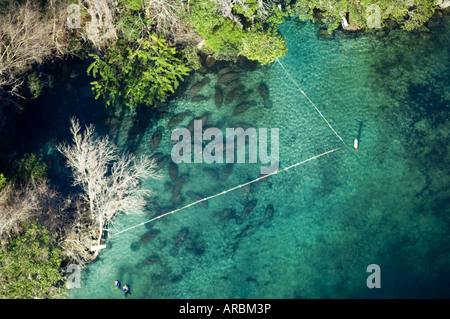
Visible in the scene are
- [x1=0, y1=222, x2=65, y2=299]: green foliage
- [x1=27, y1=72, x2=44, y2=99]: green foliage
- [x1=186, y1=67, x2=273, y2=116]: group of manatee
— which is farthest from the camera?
[x1=27, y1=72, x2=44, y2=99]: green foliage

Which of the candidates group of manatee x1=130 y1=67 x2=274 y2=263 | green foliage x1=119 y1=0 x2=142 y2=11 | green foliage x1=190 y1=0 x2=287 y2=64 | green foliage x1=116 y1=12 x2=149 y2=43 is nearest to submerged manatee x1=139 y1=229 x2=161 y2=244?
group of manatee x1=130 y1=67 x2=274 y2=263

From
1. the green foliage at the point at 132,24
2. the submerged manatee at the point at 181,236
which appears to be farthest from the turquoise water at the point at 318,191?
the green foliage at the point at 132,24

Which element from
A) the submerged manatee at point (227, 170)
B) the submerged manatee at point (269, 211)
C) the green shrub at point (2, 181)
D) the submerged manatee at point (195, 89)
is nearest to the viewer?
the green shrub at point (2, 181)

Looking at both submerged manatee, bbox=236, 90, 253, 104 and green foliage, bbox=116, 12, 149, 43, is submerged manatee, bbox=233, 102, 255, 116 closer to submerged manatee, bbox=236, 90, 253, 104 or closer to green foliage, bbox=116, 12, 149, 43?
submerged manatee, bbox=236, 90, 253, 104

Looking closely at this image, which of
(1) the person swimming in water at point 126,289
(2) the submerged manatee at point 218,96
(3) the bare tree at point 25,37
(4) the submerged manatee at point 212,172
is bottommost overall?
(1) the person swimming in water at point 126,289

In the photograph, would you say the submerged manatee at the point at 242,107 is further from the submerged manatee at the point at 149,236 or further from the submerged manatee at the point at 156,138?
the submerged manatee at the point at 149,236

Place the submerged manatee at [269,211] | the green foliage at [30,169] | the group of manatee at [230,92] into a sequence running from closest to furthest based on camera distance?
the submerged manatee at [269,211] < the green foliage at [30,169] < the group of manatee at [230,92]

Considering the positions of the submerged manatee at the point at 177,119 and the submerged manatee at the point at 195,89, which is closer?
the submerged manatee at the point at 177,119
